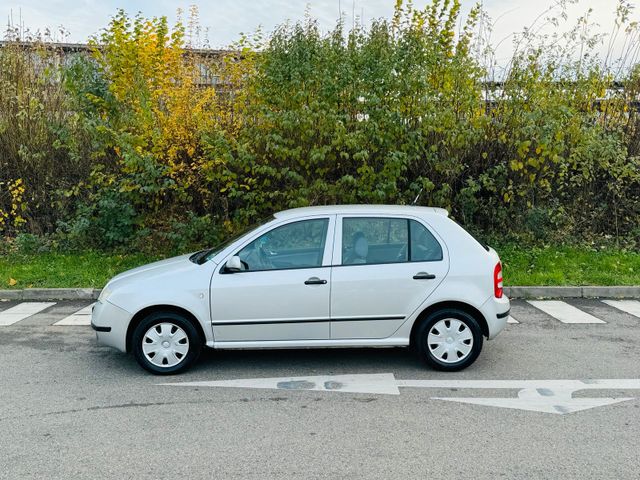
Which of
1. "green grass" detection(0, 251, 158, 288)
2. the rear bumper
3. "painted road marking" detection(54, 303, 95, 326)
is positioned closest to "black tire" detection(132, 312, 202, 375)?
"painted road marking" detection(54, 303, 95, 326)

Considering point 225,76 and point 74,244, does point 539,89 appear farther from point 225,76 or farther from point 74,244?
point 74,244

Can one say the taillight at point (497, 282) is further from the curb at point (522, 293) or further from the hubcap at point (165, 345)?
the curb at point (522, 293)

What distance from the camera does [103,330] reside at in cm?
609

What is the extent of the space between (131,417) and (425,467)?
229 cm

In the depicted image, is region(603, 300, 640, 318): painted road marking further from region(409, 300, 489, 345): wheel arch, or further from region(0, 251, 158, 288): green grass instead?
region(0, 251, 158, 288): green grass

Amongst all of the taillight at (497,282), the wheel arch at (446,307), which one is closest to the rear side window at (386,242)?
the wheel arch at (446,307)

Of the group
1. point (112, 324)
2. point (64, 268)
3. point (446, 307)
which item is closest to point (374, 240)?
point (446, 307)

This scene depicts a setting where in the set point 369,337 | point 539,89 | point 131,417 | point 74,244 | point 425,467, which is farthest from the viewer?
point 74,244

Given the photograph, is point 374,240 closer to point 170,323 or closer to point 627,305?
point 170,323

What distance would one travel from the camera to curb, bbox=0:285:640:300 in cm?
983

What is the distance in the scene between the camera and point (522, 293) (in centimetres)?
988

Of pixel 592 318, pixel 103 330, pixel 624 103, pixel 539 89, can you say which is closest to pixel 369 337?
pixel 103 330

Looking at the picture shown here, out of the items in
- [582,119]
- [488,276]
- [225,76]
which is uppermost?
[225,76]

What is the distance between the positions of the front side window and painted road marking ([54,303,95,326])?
327 cm
